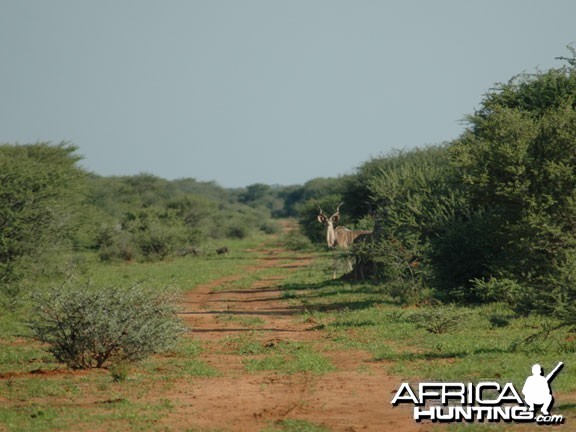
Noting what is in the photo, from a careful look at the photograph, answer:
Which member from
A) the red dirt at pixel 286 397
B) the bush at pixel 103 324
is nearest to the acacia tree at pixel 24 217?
the red dirt at pixel 286 397

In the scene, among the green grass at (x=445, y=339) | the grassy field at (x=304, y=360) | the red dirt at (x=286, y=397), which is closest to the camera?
the red dirt at (x=286, y=397)

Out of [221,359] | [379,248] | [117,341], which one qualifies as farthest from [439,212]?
[117,341]

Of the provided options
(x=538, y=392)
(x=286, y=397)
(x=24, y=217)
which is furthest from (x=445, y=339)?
(x=24, y=217)

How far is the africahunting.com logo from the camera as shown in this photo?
9094 millimetres

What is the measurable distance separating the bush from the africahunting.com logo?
397 centimetres

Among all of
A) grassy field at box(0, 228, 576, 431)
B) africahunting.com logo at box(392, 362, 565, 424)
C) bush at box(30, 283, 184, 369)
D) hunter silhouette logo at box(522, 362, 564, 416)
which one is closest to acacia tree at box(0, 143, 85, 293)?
grassy field at box(0, 228, 576, 431)

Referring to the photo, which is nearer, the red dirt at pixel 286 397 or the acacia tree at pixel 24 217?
the red dirt at pixel 286 397

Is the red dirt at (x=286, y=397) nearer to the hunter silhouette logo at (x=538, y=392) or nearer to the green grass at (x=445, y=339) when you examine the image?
the green grass at (x=445, y=339)

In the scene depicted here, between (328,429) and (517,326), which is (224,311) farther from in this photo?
(328,429)

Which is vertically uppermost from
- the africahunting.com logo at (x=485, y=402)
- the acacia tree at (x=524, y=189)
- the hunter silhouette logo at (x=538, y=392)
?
the acacia tree at (x=524, y=189)

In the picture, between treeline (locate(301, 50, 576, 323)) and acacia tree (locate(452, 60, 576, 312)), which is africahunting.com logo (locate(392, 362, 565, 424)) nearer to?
treeline (locate(301, 50, 576, 323))

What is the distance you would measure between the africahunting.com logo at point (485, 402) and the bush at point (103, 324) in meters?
3.97

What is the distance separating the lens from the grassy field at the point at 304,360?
10.2 m

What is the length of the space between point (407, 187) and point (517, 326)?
8773 mm
